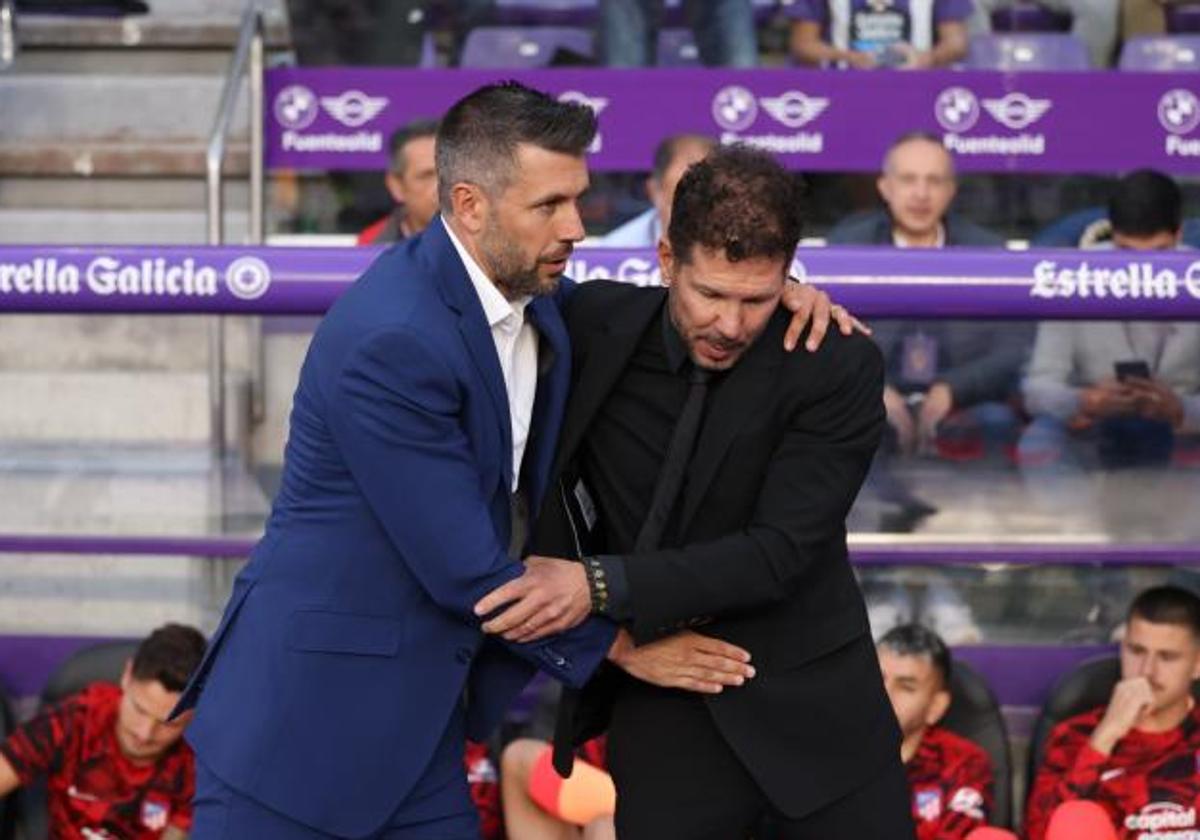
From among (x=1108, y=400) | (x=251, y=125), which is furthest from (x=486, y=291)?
(x=251, y=125)

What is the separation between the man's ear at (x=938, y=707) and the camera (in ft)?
17.9

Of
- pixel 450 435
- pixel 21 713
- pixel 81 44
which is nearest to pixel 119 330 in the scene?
pixel 21 713

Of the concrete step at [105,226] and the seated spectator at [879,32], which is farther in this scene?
the seated spectator at [879,32]

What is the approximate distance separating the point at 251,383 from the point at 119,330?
36cm

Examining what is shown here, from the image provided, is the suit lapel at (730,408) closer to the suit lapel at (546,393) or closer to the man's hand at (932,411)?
the suit lapel at (546,393)

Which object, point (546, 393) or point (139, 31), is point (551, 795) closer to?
point (546, 393)

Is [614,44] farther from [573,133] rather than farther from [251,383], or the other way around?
[573,133]

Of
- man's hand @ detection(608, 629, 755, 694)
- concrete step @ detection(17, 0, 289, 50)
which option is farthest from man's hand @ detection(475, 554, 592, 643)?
concrete step @ detection(17, 0, 289, 50)

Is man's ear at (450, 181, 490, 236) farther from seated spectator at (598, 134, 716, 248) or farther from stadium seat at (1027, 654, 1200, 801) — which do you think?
seated spectator at (598, 134, 716, 248)

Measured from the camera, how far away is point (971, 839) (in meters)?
5.36

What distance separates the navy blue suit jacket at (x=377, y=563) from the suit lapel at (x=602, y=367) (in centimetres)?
4

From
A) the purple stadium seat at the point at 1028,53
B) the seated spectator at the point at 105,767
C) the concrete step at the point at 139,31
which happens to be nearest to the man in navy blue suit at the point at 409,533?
the seated spectator at the point at 105,767

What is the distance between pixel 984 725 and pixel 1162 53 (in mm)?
3762

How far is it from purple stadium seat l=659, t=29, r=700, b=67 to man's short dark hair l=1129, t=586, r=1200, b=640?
11.3ft
